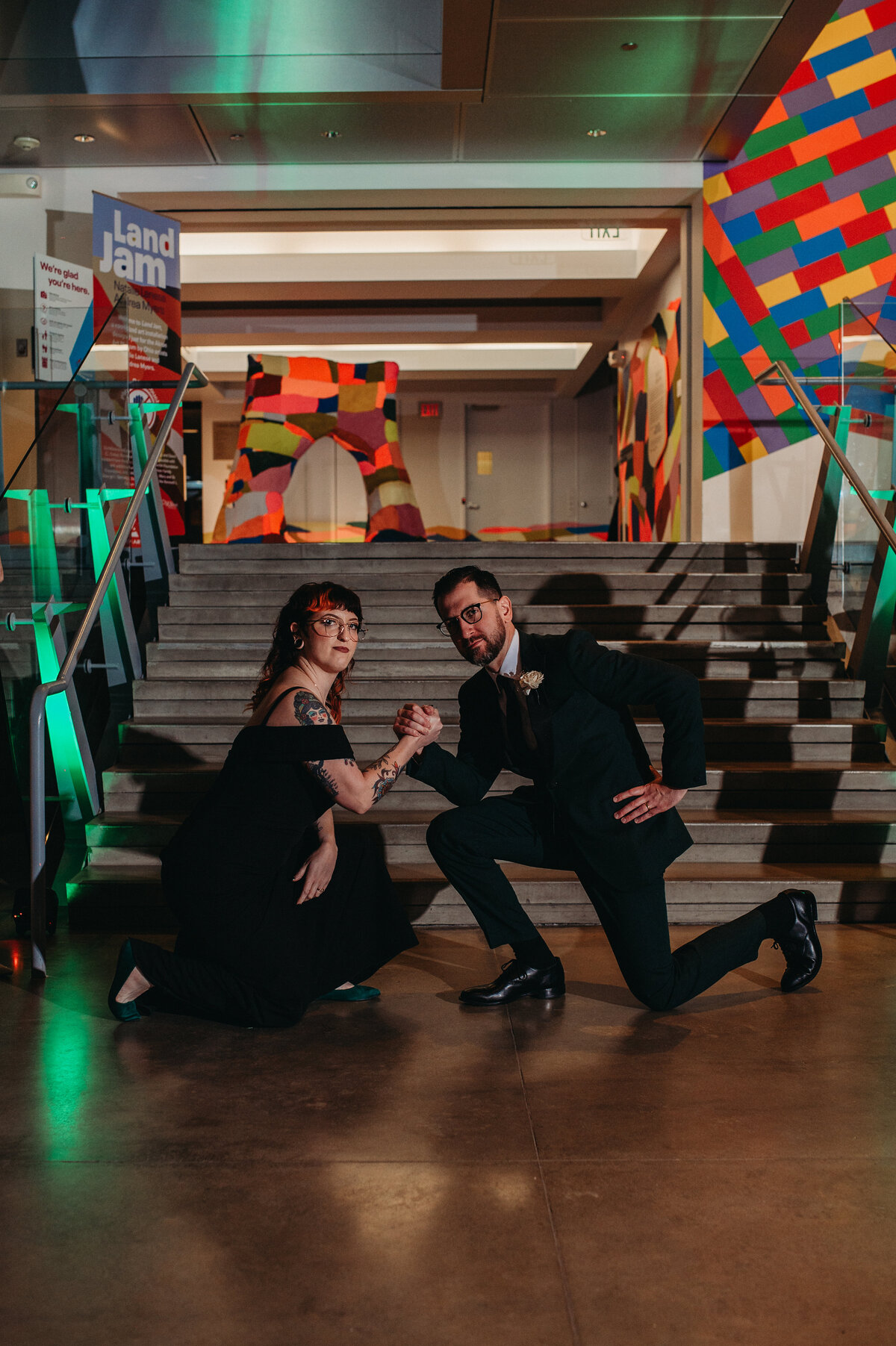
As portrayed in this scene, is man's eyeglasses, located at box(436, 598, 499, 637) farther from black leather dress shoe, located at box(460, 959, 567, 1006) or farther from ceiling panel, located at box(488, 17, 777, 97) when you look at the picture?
ceiling panel, located at box(488, 17, 777, 97)

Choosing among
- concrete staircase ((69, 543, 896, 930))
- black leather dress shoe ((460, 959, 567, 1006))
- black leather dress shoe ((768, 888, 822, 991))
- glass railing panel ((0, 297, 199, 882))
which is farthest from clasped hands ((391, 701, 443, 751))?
glass railing panel ((0, 297, 199, 882))

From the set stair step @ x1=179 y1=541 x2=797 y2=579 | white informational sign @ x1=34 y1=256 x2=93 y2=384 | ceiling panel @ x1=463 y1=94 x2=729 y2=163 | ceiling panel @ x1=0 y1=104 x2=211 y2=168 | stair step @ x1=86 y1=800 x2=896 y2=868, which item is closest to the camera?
stair step @ x1=86 y1=800 x2=896 y2=868

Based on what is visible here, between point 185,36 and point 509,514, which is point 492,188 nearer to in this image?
point 185,36

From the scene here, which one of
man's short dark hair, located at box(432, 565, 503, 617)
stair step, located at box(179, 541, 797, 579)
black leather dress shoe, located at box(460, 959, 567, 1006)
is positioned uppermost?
stair step, located at box(179, 541, 797, 579)

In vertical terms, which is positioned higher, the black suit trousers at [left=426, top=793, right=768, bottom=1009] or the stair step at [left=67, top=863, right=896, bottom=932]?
the black suit trousers at [left=426, top=793, right=768, bottom=1009]

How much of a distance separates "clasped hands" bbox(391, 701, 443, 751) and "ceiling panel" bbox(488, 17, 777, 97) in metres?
5.61

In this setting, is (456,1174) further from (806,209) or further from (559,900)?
(806,209)

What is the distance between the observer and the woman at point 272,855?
8.70ft

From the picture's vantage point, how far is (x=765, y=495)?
8469 millimetres

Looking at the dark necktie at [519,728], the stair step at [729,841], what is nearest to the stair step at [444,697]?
the stair step at [729,841]

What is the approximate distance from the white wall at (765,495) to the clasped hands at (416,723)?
6.35m

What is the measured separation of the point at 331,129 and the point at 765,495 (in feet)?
13.7

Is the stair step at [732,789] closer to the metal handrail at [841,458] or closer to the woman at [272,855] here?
the metal handrail at [841,458]

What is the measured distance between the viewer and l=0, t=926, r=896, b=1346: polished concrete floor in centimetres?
155
